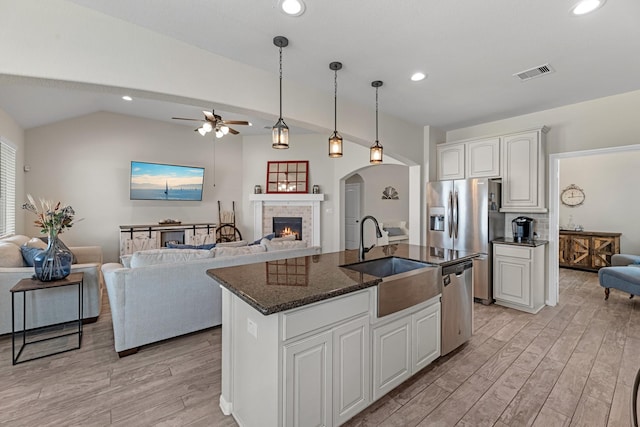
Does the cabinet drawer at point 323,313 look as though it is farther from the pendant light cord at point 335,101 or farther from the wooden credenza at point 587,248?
the wooden credenza at point 587,248

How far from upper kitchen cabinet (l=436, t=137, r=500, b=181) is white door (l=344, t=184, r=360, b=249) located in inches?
145

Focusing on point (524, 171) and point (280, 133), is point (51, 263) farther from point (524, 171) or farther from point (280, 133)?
point (524, 171)

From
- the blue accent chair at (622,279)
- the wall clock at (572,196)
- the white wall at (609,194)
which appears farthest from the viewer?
the wall clock at (572,196)

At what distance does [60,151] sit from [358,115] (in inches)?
220

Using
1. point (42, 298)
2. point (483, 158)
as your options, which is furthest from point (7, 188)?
point (483, 158)

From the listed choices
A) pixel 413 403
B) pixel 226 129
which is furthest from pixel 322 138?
pixel 413 403

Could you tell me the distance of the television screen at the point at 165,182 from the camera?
19.5 ft

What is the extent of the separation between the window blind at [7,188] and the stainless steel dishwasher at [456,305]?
19.1 ft

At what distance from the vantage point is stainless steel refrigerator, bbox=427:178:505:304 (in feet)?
13.1

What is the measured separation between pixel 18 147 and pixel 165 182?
2.25m

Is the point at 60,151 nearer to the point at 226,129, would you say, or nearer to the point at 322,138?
the point at 226,129

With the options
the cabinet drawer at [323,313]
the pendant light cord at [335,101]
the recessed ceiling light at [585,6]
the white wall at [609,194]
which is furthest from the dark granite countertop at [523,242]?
the white wall at [609,194]

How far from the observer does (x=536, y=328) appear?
3.27 m

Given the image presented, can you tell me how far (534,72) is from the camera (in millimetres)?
2951
